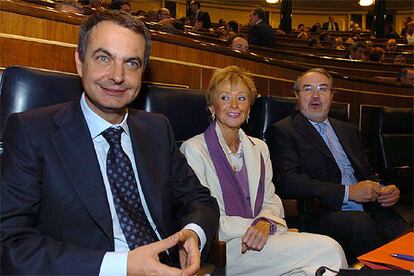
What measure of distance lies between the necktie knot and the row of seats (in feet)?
0.88

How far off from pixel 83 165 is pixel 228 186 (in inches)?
32.8

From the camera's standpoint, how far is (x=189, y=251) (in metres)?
1.35

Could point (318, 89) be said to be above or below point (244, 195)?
above

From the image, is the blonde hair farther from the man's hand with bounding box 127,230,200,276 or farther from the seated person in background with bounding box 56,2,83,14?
the man's hand with bounding box 127,230,200,276

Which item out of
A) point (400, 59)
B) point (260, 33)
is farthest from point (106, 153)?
point (400, 59)

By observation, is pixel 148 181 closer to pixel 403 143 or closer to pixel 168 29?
pixel 168 29

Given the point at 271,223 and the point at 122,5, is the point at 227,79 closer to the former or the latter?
the point at 271,223

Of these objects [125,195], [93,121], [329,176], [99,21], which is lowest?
[329,176]

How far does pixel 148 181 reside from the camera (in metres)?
1.46

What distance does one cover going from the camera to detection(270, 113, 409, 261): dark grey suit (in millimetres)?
2156

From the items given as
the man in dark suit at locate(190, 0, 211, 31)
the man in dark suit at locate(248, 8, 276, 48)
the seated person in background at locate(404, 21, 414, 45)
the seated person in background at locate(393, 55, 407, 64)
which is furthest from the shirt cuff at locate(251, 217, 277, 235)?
the seated person in background at locate(404, 21, 414, 45)

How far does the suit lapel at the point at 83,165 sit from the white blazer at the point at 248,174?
707mm

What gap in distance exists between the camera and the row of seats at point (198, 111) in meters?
1.49

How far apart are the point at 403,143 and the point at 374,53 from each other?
175 inches
